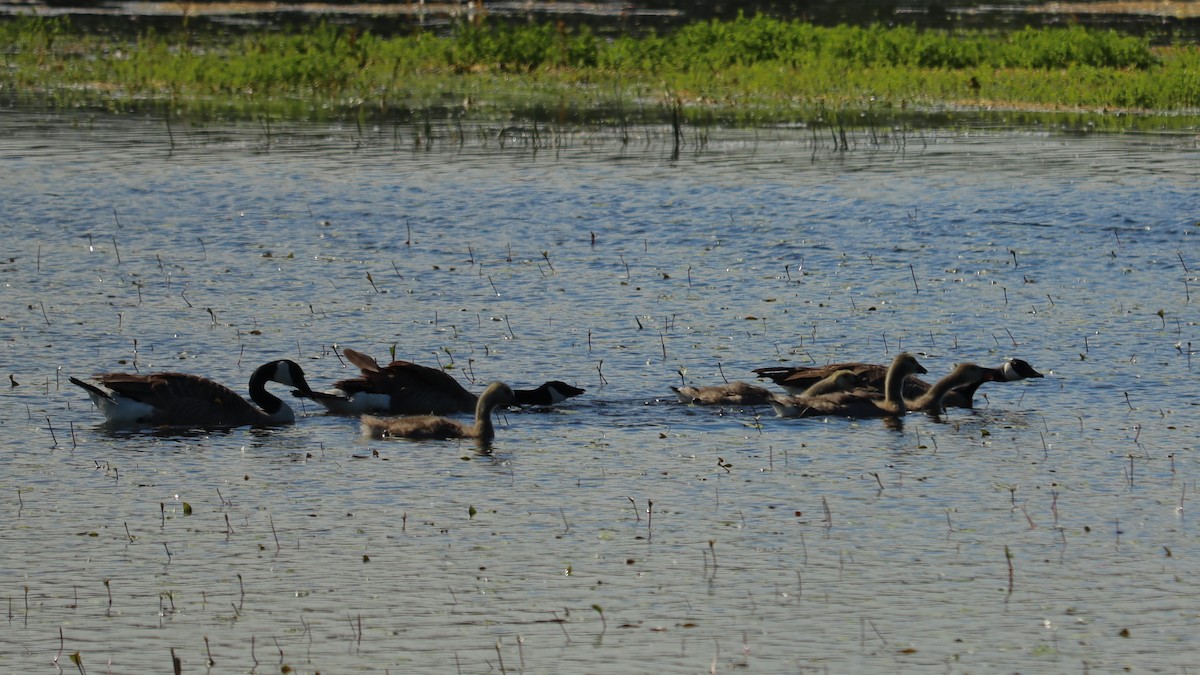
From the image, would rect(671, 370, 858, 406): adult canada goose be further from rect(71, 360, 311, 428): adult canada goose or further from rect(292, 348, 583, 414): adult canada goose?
rect(71, 360, 311, 428): adult canada goose

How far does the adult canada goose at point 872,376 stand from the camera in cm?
1705

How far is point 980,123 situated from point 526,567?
1146 inches

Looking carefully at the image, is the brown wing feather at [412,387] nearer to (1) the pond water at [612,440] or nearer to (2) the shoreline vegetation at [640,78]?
(1) the pond water at [612,440]

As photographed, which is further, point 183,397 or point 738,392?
point 738,392

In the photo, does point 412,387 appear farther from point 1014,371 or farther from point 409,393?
point 1014,371

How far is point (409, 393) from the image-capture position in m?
16.7

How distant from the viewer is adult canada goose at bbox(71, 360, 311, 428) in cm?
1590

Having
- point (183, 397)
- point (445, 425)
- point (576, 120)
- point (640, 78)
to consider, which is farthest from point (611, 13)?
point (445, 425)

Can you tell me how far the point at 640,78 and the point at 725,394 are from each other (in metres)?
31.0

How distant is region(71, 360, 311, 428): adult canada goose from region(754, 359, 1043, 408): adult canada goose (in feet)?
15.1

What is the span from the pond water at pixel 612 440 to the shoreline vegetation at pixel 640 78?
9147 millimetres

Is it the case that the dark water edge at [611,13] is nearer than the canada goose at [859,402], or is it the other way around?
the canada goose at [859,402]

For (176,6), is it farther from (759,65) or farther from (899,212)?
(899,212)

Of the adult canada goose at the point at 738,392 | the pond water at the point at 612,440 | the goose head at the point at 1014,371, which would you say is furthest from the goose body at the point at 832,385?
the goose head at the point at 1014,371
